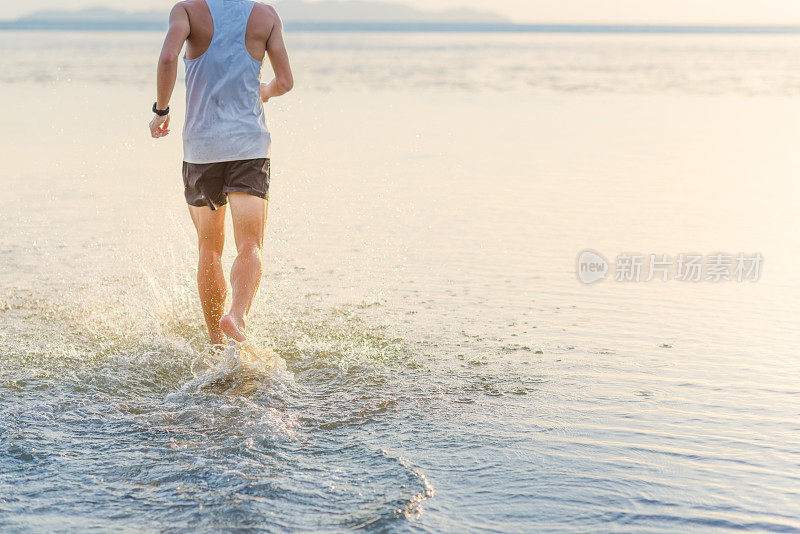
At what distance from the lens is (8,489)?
3.41m

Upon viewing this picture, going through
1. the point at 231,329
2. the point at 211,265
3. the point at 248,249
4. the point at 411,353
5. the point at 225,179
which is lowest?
the point at 411,353

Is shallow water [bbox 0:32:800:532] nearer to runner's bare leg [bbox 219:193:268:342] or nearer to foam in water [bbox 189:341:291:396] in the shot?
foam in water [bbox 189:341:291:396]

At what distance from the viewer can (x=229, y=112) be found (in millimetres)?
4914

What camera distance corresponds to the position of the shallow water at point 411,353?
3471mm

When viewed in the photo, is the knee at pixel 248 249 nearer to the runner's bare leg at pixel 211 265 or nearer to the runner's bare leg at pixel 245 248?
the runner's bare leg at pixel 245 248

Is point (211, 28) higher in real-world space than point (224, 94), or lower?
higher

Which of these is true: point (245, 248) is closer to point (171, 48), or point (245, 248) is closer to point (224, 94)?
point (224, 94)

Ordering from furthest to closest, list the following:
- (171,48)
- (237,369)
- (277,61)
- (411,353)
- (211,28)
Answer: (411,353)
(277,61)
(237,369)
(211,28)
(171,48)

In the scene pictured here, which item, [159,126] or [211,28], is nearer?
[211,28]

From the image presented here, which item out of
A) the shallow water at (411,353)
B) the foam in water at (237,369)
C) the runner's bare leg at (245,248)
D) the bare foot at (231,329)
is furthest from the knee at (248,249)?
the shallow water at (411,353)

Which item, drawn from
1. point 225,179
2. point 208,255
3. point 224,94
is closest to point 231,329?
point 208,255

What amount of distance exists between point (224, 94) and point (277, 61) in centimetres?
39

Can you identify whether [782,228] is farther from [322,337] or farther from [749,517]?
[749,517]

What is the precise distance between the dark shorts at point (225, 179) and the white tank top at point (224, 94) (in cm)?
5
